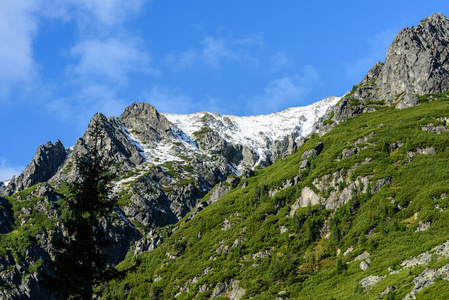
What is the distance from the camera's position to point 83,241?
26578 mm

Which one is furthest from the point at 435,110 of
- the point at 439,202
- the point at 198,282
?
the point at 198,282

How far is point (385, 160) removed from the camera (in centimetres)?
14112

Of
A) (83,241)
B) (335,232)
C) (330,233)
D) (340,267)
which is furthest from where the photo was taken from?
(330,233)

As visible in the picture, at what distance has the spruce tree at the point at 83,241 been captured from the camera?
84.8 ft

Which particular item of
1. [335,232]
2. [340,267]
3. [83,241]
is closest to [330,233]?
[335,232]

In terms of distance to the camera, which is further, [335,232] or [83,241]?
[335,232]

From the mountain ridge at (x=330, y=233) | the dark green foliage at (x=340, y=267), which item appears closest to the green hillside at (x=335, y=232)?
the dark green foliage at (x=340, y=267)

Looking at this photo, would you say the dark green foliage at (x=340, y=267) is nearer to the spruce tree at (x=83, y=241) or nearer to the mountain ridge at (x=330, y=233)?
the mountain ridge at (x=330, y=233)

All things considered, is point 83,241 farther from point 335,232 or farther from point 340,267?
point 335,232

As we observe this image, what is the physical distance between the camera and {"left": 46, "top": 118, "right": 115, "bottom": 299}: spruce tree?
25.9 metres

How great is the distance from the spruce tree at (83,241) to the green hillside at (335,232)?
35.7 meters

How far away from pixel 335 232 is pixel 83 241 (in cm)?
10183

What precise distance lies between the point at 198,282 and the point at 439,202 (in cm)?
8554

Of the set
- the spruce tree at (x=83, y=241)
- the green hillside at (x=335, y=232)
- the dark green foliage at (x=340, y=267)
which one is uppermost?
the spruce tree at (x=83, y=241)
